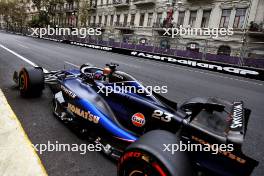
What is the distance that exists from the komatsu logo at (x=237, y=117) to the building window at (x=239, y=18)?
22.9 m

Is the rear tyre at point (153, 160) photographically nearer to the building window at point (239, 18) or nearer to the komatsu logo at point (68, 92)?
the komatsu logo at point (68, 92)

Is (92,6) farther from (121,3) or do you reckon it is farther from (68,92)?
(68,92)

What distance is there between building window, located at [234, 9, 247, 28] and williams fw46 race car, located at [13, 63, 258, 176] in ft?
75.0

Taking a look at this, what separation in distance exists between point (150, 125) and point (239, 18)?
23910 millimetres

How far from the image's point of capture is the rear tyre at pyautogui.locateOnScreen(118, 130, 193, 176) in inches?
66.6

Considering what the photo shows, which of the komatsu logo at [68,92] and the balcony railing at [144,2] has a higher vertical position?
the balcony railing at [144,2]

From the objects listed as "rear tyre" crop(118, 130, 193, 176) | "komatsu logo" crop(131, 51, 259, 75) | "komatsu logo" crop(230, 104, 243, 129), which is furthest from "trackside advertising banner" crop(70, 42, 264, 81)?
"rear tyre" crop(118, 130, 193, 176)

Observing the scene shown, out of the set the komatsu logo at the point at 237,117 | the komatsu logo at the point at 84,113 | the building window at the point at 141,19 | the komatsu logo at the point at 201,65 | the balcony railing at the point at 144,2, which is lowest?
the komatsu logo at the point at 201,65

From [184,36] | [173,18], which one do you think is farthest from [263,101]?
[173,18]

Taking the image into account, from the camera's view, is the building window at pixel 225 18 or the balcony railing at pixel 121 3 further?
the balcony railing at pixel 121 3

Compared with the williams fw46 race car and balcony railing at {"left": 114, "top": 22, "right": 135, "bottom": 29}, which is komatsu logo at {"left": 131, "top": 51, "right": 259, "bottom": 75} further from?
balcony railing at {"left": 114, "top": 22, "right": 135, "bottom": 29}

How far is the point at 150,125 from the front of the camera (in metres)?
2.60

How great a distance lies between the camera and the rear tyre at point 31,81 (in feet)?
13.6

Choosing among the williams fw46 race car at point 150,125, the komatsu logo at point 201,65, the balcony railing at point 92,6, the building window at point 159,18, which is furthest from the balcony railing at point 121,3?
the williams fw46 race car at point 150,125
